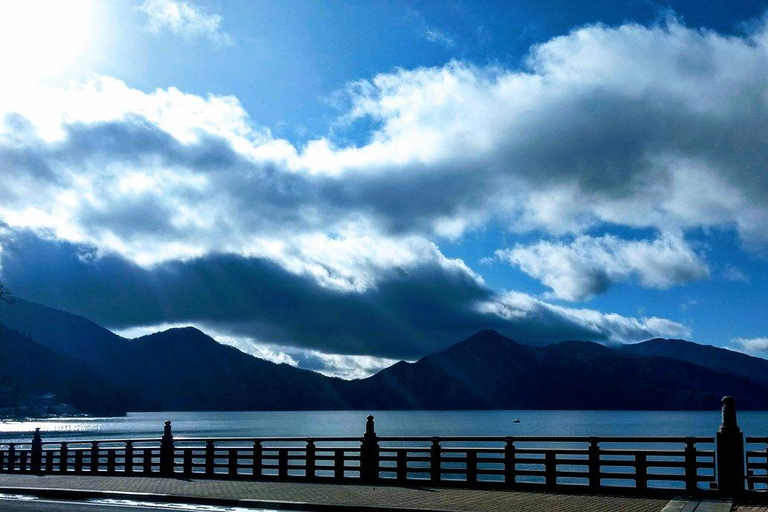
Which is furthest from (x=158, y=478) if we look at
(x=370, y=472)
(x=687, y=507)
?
(x=687, y=507)

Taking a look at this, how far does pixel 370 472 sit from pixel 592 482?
7227mm

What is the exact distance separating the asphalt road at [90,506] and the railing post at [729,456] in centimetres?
A: 1163

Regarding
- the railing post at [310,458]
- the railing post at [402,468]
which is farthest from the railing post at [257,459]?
the railing post at [402,468]

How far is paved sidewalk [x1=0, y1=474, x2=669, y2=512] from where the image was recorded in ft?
64.1

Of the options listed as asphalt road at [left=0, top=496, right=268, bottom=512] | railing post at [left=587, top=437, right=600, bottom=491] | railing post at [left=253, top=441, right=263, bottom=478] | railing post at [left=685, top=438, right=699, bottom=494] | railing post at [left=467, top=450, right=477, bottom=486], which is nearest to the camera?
asphalt road at [left=0, top=496, right=268, bottom=512]

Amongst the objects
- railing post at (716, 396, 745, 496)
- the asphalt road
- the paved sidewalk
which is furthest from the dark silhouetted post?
railing post at (716, 396, 745, 496)

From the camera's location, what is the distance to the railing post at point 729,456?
20.5 m

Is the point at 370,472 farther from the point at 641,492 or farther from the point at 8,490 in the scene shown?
the point at 8,490

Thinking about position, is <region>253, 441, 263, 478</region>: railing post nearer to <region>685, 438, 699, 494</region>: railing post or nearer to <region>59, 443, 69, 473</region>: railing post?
<region>59, 443, 69, 473</region>: railing post

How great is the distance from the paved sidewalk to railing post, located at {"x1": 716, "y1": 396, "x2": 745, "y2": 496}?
70.8 inches

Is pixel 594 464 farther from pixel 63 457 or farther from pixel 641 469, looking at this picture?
pixel 63 457

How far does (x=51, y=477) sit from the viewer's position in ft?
104

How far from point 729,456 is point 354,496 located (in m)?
9.57

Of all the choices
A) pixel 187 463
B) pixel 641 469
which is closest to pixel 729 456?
pixel 641 469
